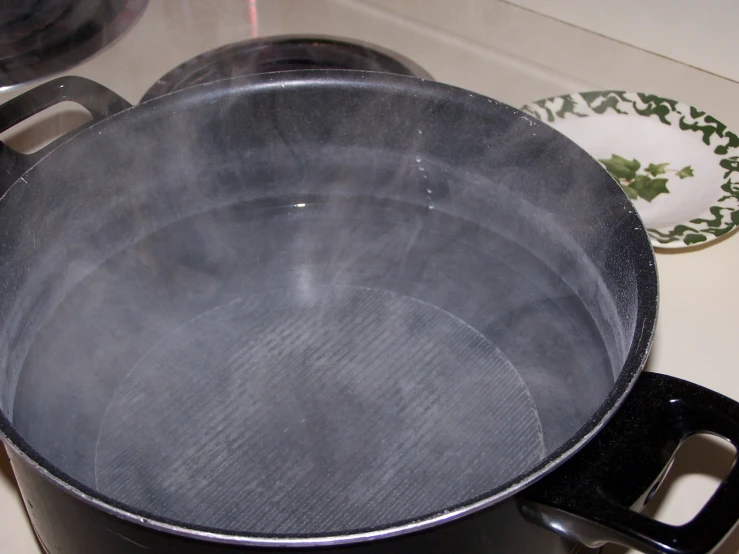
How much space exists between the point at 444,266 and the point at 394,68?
328 mm

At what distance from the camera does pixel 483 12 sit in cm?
137

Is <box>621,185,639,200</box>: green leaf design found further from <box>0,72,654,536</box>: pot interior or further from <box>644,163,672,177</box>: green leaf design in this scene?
<box>0,72,654,536</box>: pot interior

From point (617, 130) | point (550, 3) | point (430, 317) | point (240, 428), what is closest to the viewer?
point (240, 428)

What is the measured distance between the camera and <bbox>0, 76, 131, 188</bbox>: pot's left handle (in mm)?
902

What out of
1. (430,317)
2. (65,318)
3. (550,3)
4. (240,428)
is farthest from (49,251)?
(550,3)

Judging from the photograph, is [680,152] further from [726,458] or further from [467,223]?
[726,458]

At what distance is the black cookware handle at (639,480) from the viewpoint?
0.52 meters

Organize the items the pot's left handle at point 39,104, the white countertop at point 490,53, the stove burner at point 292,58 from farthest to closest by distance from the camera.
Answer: the stove burner at point 292,58
the white countertop at point 490,53
the pot's left handle at point 39,104

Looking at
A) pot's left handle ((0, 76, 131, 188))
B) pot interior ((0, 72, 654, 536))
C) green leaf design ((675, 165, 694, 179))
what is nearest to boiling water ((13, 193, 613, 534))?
pot interior ((0, 72, 654, 536))

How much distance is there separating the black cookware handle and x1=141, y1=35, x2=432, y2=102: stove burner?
700 mm

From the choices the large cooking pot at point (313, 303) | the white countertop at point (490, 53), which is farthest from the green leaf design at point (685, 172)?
the large cooking pot at point (313, 303)

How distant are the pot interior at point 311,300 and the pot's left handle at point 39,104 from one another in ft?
0.25

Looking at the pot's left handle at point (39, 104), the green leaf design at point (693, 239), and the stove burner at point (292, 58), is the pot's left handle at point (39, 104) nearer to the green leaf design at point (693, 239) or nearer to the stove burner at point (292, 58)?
the stove burner at point (292, 58)

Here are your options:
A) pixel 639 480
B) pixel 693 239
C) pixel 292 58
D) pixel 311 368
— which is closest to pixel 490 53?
pixel 292 58
